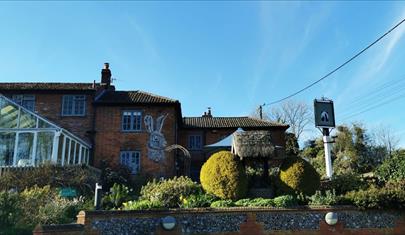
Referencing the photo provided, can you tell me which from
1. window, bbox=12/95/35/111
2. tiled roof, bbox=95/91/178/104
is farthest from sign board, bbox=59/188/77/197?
window, bbox=12/95/35/111

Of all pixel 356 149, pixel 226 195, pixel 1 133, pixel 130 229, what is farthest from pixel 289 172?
pixel 356 149

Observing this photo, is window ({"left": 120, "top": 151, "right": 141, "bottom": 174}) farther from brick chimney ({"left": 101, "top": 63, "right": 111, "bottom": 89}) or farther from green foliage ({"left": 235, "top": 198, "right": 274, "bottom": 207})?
green foliage ({"left": 235, "top": 198, "right": 274, "bottom": 207})

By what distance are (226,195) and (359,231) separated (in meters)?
4.62

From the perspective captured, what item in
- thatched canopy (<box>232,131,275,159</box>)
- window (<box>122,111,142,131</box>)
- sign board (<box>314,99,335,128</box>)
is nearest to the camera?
thatched canopy (<box>232,131,275,159</box>)

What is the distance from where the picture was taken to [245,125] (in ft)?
105

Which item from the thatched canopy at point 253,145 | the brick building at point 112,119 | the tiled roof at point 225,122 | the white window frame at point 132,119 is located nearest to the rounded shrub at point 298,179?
the thatched canopy at point 253,145

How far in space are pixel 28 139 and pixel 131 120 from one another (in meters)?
6.84

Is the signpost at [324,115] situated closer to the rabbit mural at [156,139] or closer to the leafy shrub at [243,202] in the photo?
the leafy shrub at [243,202]

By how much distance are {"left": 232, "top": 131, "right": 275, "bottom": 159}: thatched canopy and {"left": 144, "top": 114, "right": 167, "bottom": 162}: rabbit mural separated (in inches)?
426

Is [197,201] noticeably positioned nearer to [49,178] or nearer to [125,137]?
[49,178]

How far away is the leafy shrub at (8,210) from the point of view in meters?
11.8

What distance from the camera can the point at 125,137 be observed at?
2533 centimetres

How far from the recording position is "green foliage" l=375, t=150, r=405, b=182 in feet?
54.6

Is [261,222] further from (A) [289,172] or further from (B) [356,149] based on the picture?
(B) [356,149]
